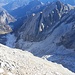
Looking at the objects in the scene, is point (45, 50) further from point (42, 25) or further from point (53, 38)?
point (42, 25)

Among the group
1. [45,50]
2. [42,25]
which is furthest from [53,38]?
[42,25]

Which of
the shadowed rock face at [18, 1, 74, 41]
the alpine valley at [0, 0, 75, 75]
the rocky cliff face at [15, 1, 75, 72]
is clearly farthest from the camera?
the shadowed rock face at [18, 1, 74, 41]

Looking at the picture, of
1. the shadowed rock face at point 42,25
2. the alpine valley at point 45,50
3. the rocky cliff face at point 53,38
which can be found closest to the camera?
the alpine valley at point 45,50

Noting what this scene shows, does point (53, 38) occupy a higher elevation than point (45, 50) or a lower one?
higher

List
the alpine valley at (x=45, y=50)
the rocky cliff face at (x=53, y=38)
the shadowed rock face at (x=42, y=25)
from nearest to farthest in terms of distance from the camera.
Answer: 1. the alpine valley at (x=45, y=50)
2. the rocky cliff face at (x=53, y=38)
3. the shadowed rock face at (x=42, y=25)

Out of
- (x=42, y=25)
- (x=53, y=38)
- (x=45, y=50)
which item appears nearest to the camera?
(x=45, y=50)

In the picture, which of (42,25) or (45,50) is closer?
(45,50)

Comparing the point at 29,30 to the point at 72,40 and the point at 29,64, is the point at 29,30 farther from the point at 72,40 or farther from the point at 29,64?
the point at 29,64

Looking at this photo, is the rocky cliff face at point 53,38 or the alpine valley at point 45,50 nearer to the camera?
the alpine valley at point 45,50

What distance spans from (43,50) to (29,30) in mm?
51289

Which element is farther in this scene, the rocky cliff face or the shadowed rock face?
the shadowed rock face

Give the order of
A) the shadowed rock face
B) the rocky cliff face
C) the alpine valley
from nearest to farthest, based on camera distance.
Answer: the alpine valley → the rocky cliff face → the shadowed rock face

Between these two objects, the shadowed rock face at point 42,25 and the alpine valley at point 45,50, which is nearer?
the alpine valley at point 45,50

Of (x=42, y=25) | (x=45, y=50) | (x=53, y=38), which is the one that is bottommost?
(x=45, y=50)
